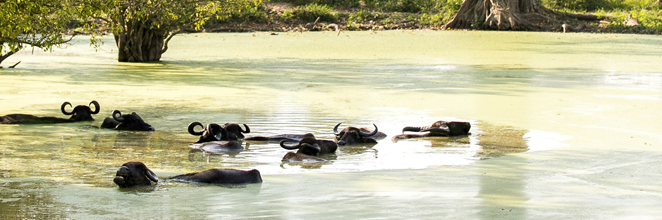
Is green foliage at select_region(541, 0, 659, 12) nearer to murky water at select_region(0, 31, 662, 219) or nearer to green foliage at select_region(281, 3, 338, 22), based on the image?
green foliage at select_region(281, 3, 338, 22)

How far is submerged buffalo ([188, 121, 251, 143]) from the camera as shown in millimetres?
7094

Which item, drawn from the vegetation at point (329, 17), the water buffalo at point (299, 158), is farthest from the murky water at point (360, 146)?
the vegetation at point (329, 17)

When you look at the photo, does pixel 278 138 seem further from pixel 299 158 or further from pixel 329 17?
pixel 329 17

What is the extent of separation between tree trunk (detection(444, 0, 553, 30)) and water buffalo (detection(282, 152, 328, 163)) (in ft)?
79.4

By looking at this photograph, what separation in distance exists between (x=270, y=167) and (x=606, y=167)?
240cm

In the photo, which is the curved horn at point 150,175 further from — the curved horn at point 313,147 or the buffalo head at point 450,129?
the buffalo head at point 450,129

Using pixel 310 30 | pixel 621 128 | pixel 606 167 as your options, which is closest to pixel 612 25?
pixel 310 30

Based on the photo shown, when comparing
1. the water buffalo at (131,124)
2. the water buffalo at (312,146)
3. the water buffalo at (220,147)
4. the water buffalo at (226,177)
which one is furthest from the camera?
the water buffalo at (131,124)

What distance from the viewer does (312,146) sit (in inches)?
254

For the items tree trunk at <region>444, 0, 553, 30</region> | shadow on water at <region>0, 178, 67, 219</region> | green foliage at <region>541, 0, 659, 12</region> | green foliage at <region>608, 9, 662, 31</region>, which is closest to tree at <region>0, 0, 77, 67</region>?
shadow on water at <region>0, 178, 67, 219</region>

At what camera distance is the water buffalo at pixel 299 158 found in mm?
6359

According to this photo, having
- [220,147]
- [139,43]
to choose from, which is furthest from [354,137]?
[139,43]

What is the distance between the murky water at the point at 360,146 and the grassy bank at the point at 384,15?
13.7m

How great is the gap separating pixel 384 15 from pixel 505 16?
6064 mm
